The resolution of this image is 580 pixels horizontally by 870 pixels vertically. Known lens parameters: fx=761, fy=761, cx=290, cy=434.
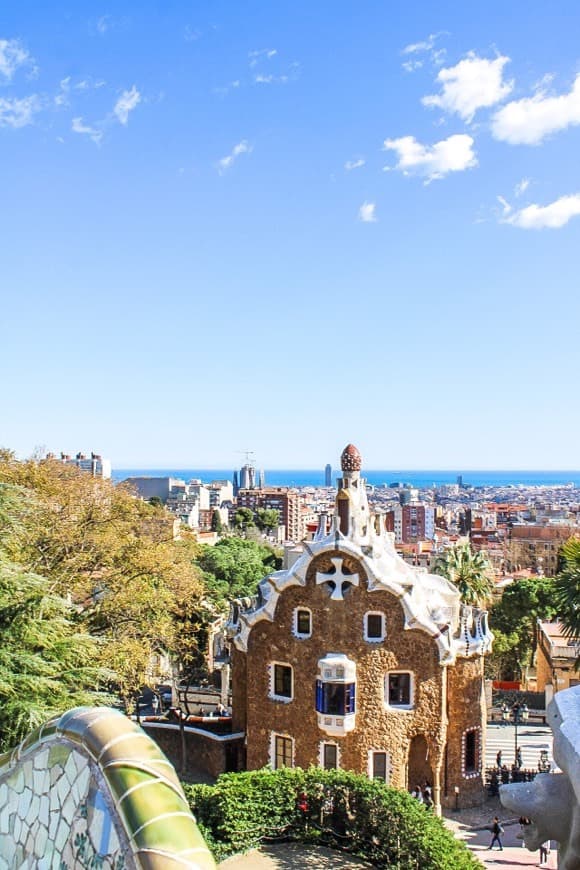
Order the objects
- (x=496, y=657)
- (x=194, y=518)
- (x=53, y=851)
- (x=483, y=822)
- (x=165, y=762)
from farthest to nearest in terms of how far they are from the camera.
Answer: (x=194, y=518) < (x=496, y=657) < (x=483, y=822) < (x=53, y=851) < (x=165, y=762)

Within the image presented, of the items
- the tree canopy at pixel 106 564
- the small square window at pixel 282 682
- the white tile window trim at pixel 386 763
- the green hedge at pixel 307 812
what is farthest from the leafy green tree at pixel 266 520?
the green hedge at pixel 307 812

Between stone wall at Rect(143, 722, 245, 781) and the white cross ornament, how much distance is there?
7.07m

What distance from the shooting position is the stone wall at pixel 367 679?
22266 mm

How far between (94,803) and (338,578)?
59.9 ft

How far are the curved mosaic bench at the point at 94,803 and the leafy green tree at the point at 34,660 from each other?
821 centimetres

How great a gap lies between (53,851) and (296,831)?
52.7ft

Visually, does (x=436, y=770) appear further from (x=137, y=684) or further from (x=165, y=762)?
(x=165, y=762)

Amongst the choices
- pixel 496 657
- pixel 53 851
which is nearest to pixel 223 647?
pixel 496 657

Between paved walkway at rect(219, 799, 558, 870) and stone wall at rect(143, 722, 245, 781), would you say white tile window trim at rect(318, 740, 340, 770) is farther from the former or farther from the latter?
stone wall at rect(143, 722, 245, 781)

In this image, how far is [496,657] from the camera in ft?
144

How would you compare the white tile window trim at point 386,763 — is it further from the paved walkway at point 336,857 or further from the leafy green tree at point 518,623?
the leafy green tree at point 518,623

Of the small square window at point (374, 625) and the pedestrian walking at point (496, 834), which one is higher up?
the small square window at point (374, 625)

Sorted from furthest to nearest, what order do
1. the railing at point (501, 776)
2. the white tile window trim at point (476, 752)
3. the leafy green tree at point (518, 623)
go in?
the leafy green tree at point (518, 623), the railing at point (501, 776), the white tile window trim at point (476, 752)

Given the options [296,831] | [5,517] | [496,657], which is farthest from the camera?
[496,657]
